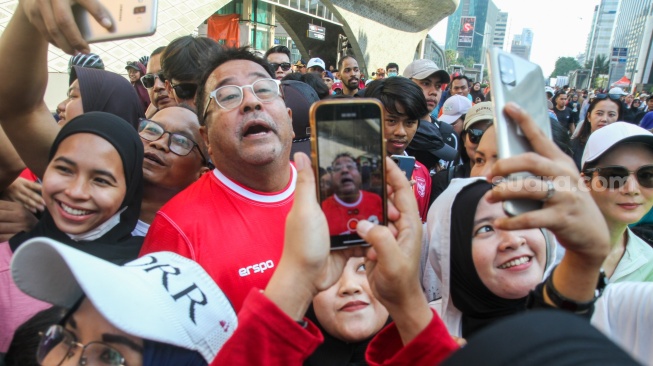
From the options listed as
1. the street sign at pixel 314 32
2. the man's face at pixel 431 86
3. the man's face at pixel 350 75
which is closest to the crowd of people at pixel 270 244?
the man's face at pixel 431 86

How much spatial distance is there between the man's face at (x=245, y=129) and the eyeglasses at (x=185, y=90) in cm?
108

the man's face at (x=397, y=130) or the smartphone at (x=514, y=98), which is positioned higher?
the smartphone at (x=514, y=98)

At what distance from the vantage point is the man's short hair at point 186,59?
10.3 ft

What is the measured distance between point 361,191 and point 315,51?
34237 mm

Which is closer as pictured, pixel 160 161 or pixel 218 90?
pixel 218 90

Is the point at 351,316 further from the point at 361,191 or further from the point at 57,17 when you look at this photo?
the point at 57,17

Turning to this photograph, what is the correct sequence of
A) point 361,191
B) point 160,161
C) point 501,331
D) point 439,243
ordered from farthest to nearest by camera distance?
1. point 160,161
2. point 439,243
3. point 361,191
4. point 501,331

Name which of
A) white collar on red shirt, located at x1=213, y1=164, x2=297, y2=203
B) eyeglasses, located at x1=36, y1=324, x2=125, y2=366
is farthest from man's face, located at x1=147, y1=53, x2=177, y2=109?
eyeglasses, located at x1=36, y1=324, x2=125, y2=366

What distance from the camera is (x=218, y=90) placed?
2.10 meters

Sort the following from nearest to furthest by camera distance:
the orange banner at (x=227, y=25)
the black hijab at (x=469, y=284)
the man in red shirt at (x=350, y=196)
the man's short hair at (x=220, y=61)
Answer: the man in red shirt at (x=350, y=196)
the black hijab at (x=469, y=284)
the man's short hair at (x=220, y=61)
the orange banner at (x=227, y=25)

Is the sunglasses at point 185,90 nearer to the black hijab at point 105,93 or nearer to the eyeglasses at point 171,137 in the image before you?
the black hijab at point 105,93

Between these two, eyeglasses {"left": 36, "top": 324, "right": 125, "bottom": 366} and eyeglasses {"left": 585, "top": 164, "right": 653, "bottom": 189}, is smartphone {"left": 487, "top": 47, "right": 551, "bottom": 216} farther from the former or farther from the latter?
eyeglasses {"left": 585, "top": 164, "right": 653, "bottom": 189}

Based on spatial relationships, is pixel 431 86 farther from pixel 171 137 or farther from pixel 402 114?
pixel 171 137

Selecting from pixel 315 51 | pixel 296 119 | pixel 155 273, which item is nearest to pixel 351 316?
pixel 155 273
